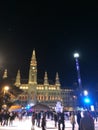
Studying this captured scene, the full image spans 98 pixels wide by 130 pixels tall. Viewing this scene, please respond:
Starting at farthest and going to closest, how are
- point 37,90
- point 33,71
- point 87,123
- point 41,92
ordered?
point 33,71 < point 41,92 < point 37,90 < point 87,123

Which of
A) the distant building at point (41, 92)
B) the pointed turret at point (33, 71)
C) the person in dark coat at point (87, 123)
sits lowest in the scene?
the person in dark coat at point (87, 123)

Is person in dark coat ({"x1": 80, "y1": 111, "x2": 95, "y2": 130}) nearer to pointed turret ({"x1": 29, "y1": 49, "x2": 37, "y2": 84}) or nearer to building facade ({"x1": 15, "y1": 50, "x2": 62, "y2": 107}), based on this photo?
building facade ({"x1": 15, "y1": 50, "x2": 62, "y2": 107})

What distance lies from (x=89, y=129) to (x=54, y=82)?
363ft

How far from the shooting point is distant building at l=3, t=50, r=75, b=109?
329ft

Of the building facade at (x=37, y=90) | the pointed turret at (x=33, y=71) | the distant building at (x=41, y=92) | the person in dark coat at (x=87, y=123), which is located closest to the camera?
the person in dark coat at (x=87, y=123)

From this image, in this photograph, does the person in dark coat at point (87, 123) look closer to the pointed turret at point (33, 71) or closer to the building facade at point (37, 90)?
the building facade at point (37, 90)

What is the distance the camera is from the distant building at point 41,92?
329 ft

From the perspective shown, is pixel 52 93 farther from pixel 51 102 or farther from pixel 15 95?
pixel 15 95

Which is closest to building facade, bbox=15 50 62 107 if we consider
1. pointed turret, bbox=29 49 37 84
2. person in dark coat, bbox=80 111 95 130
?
pointed turret, bbox=29 49 37 84


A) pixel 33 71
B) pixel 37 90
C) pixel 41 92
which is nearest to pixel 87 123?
pixel 37 90

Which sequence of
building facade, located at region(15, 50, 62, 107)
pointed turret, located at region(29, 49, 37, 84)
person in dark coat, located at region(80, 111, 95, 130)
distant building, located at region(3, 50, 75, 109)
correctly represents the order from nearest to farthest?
1. person in dark coat, located at region(80, 111, 95, 130)
2. building facade, located at region(15, 50, 62, 107)
3. distant building, located at region(3, 50, 75, 109)
4. pointed turret, located at region(29, 49, 37, 84)

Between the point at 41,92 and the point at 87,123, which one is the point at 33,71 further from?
the point at 87,123

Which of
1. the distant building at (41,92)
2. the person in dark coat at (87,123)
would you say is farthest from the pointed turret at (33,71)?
the person in dark coat at (87,123)

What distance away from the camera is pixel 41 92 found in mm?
104188
